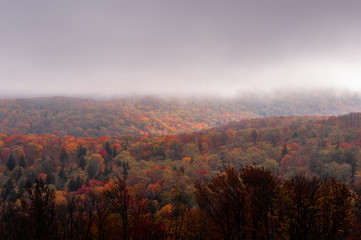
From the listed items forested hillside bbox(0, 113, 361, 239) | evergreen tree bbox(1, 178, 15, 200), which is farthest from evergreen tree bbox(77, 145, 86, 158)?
evergreen tree bbox(1, 178, 15, 200)

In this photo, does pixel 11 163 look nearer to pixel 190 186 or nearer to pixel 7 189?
pixel 7 189

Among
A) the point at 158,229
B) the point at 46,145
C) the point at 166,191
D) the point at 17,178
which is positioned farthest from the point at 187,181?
the point at 46,145

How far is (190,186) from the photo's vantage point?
274 feet

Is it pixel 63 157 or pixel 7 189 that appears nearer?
pixel 7 189

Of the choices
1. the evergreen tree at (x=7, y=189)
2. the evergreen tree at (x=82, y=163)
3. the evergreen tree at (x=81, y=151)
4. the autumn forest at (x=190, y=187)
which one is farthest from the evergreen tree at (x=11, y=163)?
the evergreen tree at (x=7, y=189)

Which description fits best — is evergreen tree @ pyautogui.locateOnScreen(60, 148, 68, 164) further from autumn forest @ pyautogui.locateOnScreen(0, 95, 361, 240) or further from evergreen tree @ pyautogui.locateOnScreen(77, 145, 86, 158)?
evergreen tree @ pyautogui.locateOnScreen(77, 145, 86, 158)

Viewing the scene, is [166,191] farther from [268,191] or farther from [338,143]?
[338,143]

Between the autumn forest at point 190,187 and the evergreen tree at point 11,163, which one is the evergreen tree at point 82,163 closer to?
the autumn forest at point 190,187

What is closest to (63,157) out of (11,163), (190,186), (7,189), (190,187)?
(11,163)

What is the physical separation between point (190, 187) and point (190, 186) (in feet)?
4.52

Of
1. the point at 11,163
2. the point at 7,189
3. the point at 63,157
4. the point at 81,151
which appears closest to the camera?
the point at 7,189

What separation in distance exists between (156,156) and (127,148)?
25.6 meters

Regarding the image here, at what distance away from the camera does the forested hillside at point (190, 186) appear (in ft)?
78.5

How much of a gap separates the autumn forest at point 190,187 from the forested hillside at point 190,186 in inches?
8.1
